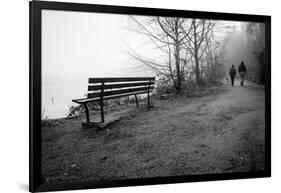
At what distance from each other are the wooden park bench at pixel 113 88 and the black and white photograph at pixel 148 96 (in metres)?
0.01

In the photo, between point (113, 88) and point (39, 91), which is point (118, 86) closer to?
point (113, 88)

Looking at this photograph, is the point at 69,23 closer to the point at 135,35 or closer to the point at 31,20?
the point at 31,20

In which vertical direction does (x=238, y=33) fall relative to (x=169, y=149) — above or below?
above

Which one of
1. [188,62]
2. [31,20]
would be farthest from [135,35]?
[31,20]

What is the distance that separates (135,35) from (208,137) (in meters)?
1.48

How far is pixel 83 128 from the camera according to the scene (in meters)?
3.57

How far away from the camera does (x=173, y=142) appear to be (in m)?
3.77

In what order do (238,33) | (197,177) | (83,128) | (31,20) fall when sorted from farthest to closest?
(238,33) → (197,177) → (83,128) → (31,20)

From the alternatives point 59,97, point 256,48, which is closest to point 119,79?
point 59,97

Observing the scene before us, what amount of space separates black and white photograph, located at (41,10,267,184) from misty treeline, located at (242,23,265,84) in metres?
0.01

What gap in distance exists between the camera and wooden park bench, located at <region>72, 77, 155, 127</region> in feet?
11.7

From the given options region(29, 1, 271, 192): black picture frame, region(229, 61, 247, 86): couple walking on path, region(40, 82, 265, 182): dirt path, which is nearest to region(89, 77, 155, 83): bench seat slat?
region(40, 82, 265, 182): dirt path

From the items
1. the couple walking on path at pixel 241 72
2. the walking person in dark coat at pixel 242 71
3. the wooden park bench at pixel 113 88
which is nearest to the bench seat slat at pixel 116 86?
the wooden park bench at pixel 113 88

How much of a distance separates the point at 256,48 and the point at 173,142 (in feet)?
5.42
